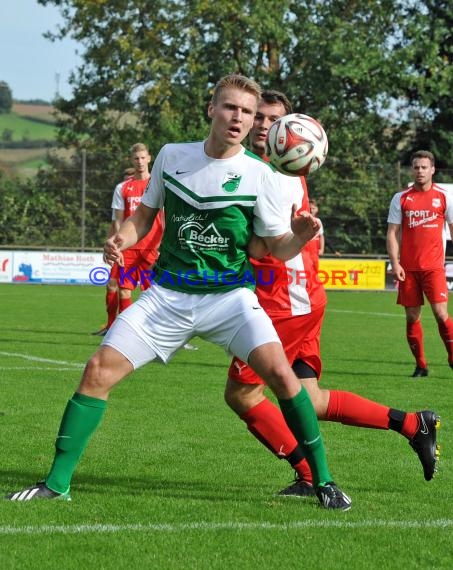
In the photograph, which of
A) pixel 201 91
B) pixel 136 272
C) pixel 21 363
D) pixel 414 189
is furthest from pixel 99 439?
pixel 201 91

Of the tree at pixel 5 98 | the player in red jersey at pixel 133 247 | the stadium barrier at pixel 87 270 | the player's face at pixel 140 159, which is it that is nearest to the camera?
the player's face at pixel 140 159

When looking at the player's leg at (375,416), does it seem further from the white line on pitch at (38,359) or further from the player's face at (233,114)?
the white line on pitch at (38,359)

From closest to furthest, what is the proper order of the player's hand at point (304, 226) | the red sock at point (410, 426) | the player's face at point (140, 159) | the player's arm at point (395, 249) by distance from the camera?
the player's hand at point (304, 226)
the red sock at point (410, 426)
the player's arm at point (395, 249)
the player's face at point (140, 159)

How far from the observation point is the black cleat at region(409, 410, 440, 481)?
229 inches

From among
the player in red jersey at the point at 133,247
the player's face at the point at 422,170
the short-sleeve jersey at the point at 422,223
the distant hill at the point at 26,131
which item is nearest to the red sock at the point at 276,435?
the player's face at the point at 422,170

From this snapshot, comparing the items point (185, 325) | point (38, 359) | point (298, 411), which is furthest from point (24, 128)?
point (298, 411)

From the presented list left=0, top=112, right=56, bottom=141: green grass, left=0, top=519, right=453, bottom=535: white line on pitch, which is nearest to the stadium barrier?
left=0, top=519, right=453, bottom=535: white line on pitch

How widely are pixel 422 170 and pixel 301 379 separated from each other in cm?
570

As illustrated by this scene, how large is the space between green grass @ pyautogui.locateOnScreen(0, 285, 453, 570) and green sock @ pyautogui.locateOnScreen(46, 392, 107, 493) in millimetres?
150

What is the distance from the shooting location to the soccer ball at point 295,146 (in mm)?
5305

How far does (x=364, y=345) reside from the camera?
14.8m

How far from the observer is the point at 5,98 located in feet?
280

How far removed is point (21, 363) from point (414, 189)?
4.57m

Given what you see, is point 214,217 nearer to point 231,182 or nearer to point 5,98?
point 231,182
